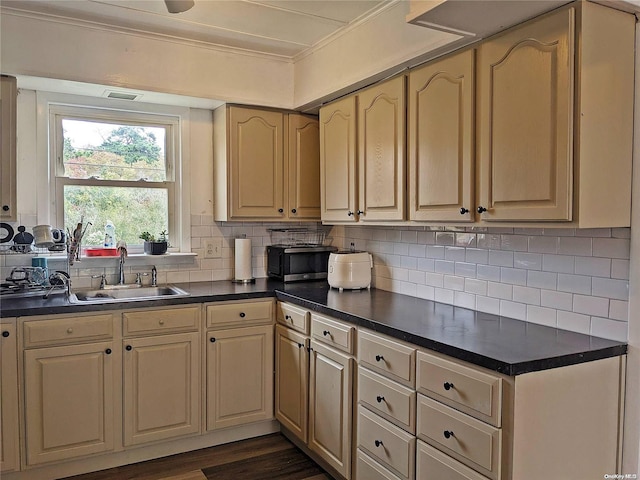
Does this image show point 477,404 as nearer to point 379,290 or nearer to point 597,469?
point 597,469

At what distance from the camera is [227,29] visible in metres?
2.96

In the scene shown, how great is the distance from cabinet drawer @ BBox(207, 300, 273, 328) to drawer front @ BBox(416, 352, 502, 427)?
4.34 feet

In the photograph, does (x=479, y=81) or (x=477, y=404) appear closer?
(x=477, y=404)

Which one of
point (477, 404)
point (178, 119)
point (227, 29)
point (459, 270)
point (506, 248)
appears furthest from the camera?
point (178, 119)

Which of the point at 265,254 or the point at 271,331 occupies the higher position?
the point at 265,254

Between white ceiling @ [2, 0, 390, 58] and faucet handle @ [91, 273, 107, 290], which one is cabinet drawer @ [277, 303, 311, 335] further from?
white ceiling @ [2, 0, 390, 58]

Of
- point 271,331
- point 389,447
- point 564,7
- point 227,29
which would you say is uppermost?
point 227,29

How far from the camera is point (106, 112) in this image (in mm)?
3309

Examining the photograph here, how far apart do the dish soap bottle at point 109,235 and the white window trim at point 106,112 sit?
27 cm

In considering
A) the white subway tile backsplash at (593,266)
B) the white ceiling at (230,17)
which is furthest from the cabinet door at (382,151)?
the white subway tile backsplash at (593,266)

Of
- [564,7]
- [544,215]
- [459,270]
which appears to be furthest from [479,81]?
[459,270]

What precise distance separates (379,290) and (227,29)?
179cm

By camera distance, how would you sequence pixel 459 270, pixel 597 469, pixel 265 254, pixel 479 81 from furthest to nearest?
pixel 265 254 < pixel 459 270 < pixel 479 81 < pixel 597 469

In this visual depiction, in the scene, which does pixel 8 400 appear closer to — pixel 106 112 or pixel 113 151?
pixel 113 151
